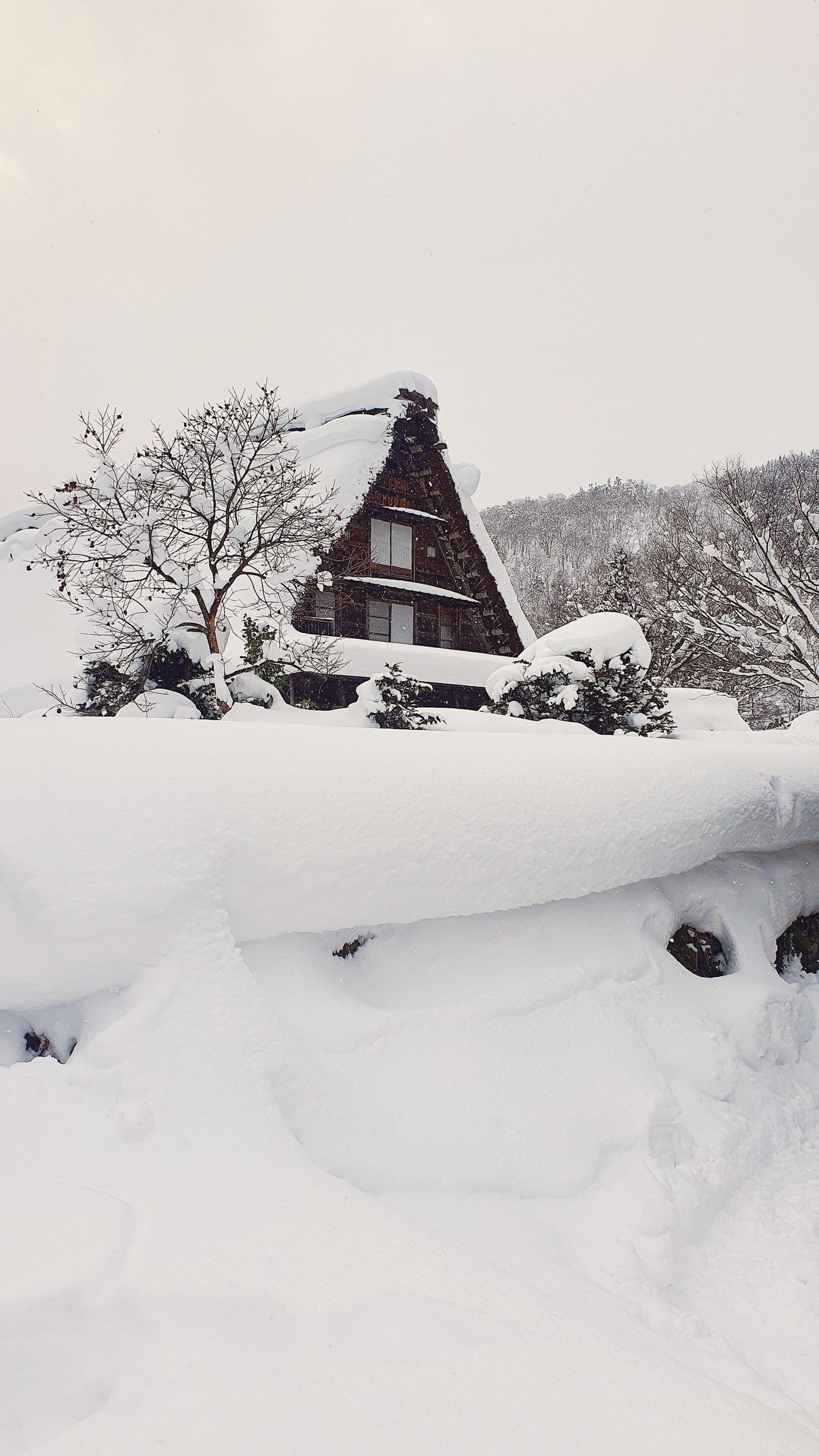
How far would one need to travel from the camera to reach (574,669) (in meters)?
8.21

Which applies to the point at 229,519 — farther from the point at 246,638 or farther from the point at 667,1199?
the point at 667,1199

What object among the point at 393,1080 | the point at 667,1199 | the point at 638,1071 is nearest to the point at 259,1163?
the point at 393,1080

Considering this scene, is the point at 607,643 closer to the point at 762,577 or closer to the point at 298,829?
the point at 762,577

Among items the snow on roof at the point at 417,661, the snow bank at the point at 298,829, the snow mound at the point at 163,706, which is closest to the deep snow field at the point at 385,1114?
the snow bank at the point at 298,829

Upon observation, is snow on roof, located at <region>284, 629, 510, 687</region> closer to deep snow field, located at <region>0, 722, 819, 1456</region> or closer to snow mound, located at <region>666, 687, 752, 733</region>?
snow mound, located at <region>666, 687, 752, 733</region>

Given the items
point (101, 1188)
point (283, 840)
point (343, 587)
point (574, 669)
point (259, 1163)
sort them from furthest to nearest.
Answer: point (343, 587)
point (574, 669)
point (283, 840)
point (259, 1163)
point (101, 1188)

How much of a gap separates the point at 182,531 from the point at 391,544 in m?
7.26

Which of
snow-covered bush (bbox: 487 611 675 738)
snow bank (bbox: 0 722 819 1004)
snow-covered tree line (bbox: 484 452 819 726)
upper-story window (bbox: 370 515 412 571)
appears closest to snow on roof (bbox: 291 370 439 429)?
upper-story window (bbox: 370 515 412 571)

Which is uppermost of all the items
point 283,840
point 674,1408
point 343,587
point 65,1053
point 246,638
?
point 343,587

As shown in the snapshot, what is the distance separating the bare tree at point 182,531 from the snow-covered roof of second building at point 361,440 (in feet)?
14.0

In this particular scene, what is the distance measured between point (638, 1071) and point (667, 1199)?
0.43 metres

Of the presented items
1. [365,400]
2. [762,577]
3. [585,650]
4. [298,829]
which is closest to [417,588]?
[365,400]

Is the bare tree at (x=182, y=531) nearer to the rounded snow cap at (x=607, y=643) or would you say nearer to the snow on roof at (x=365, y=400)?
the rounded snow cap at (x=607, y=643)

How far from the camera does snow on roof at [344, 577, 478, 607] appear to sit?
1505 cm
